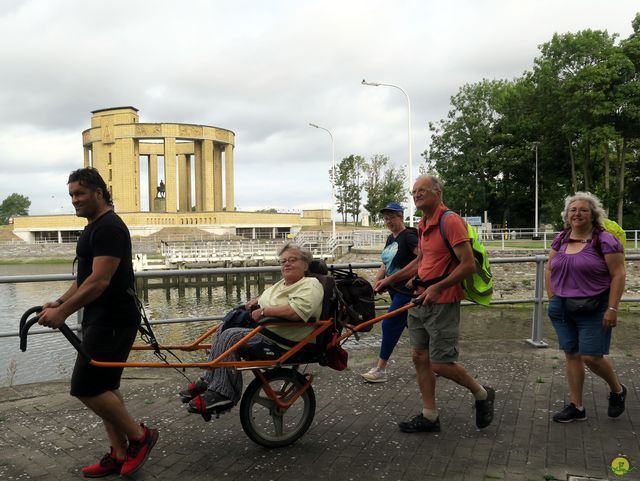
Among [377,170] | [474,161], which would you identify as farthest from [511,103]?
[377,170]

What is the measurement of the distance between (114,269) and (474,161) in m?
51.1

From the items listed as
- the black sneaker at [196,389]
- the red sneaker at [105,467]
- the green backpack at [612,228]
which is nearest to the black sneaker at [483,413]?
the green backpack at [612,228]

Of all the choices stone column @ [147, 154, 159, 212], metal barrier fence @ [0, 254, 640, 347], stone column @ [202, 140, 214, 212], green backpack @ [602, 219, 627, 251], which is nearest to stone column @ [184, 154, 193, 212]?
stone column @ [147, 154, 159, 212]

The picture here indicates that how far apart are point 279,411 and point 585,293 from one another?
2413mm

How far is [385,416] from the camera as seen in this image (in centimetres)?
449

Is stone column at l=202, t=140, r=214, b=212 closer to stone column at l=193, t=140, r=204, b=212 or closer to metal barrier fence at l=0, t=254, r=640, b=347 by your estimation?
stone column at l=193, t=140, r=204, b=212

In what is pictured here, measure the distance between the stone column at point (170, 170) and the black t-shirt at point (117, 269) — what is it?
7152 cm

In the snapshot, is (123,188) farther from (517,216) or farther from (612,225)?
(612,225)

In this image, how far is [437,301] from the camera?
396cm

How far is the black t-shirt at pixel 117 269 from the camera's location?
3229 mm

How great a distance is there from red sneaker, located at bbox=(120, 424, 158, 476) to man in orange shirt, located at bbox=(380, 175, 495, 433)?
183 centimetres

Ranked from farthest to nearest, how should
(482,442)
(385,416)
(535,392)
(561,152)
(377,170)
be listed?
(377,170) < (561,152) < (535,392) < (385,416) < (482,442)

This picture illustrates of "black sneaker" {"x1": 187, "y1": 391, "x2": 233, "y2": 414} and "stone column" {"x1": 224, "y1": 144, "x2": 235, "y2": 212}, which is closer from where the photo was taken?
"black sneaker" {"x1": 187, "y1": 391, "x2": 233, "y2": 414}

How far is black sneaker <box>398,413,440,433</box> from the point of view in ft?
13.5
